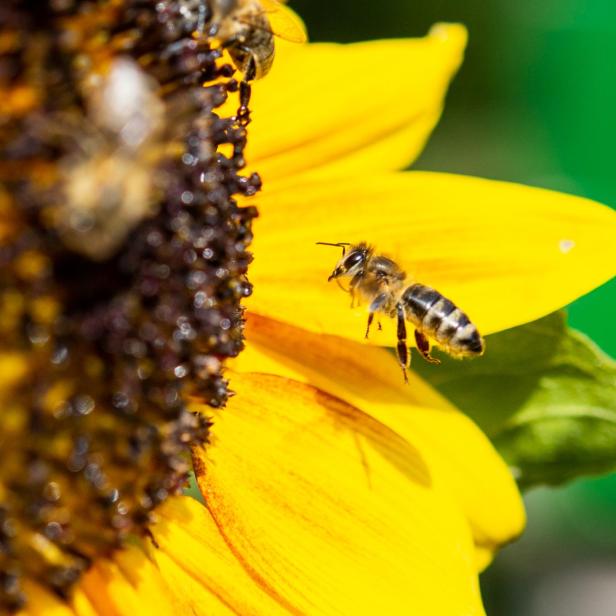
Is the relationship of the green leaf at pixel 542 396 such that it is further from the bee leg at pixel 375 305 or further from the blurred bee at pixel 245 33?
the blurred bee at pixel 245 33

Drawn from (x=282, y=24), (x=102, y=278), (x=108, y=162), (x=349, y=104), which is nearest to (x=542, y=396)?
(x=349, y=104)

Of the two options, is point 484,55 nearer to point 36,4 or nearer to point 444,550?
point 444,550

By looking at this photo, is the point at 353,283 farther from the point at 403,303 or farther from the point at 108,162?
the point at 108,162

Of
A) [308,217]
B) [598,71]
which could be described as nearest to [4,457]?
[308,217]

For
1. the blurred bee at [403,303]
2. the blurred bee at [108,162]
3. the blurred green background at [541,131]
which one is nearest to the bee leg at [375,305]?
the blurred bee at [403,303]

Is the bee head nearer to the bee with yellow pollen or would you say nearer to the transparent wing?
the bee with yellow pollen

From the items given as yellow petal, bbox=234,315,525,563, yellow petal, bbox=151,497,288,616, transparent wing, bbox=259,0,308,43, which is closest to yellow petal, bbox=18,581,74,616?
yellow petal, bbox=151,497,288,616
